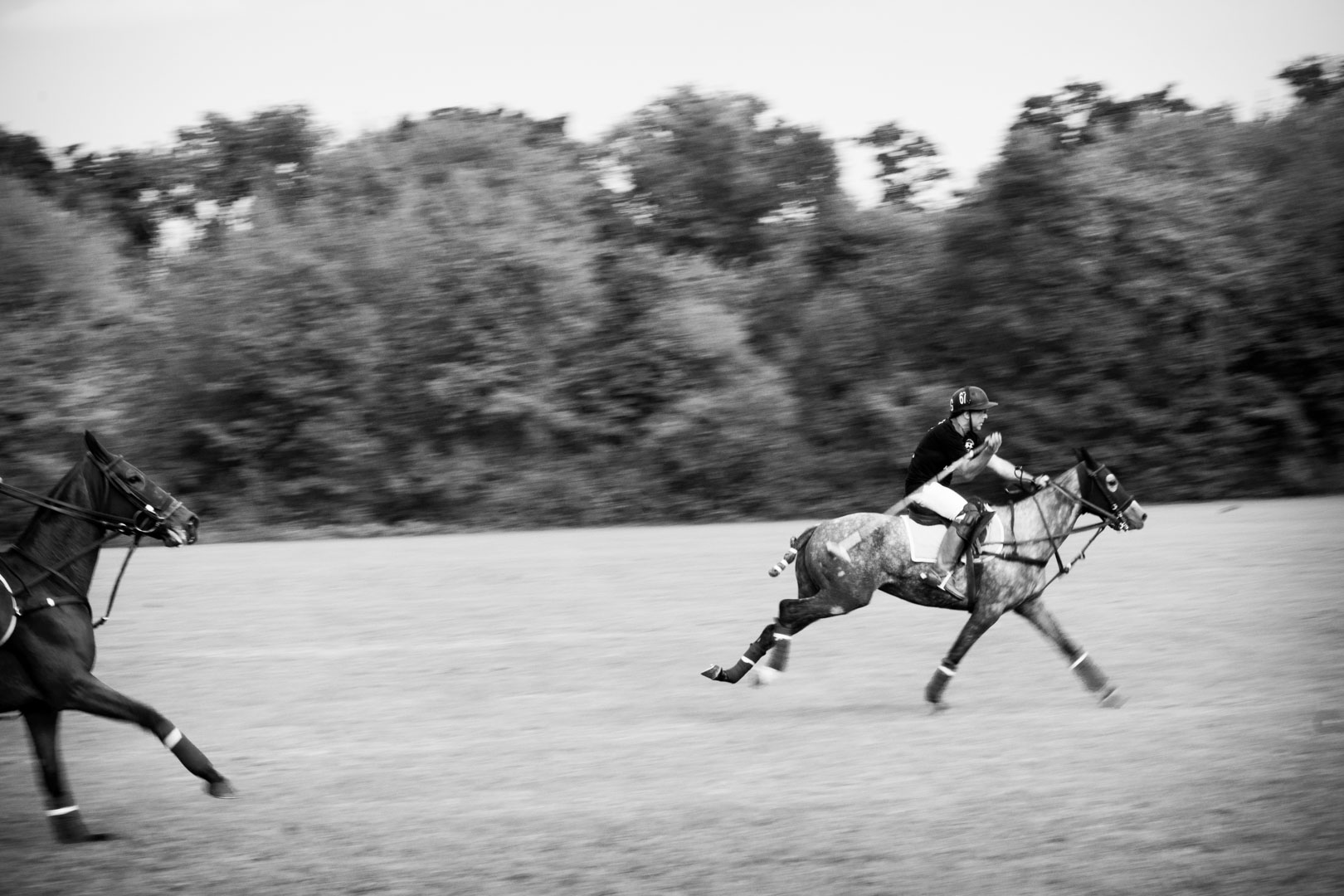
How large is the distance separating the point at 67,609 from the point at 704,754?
3733mm

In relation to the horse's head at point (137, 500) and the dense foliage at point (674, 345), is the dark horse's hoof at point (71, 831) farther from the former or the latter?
the dense foliage at point (674, 345)

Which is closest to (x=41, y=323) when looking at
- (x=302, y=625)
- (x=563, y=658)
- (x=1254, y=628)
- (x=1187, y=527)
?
(x=302, y=625)

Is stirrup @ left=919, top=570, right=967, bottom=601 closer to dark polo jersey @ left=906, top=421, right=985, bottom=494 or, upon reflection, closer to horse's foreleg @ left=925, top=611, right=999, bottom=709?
horse's foreleg @ left=925, top=611, right=999, bottom=709

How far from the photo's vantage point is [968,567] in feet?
30.6

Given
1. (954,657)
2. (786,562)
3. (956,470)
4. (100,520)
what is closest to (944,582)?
(954,657)

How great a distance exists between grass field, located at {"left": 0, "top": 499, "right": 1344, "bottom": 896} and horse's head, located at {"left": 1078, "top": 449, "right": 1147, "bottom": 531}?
124 centimetres

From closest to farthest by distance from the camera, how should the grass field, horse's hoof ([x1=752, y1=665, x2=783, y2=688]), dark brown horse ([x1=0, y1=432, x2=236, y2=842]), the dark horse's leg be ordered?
1. the grass field
2. dark brown horse ([x1=0, y1=432, x2=236, y2=842])
3. the dark horse's leg
4. horse's hoof ([x1=752, y1=665, x2=783, y2=688])

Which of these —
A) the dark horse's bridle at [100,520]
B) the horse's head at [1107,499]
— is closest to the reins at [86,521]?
the dark horse's bridle at [100,520]

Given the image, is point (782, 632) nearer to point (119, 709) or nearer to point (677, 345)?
point (119, 709)

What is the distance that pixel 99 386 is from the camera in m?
27.7

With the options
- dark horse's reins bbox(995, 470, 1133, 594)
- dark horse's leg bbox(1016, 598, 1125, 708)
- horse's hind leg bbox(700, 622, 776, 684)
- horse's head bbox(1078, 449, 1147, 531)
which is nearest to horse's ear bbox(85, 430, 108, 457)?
horse's hind leg bbox(700, 622, 776, 684)

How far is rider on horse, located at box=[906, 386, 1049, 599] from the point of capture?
30.7 feet

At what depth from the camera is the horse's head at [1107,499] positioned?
9445mm

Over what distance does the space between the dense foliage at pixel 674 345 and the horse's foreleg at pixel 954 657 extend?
1875 centimetres
